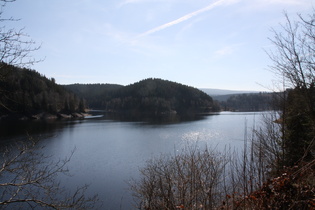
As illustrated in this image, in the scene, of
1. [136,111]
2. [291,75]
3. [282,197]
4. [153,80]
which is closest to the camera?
[282,197]

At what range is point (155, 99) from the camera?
124 m

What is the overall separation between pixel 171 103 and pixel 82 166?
351ft

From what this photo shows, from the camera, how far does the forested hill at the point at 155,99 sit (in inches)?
4754

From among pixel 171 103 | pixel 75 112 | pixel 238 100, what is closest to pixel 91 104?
pixel 171 103

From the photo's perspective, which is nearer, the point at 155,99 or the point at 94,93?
the point at 155,99

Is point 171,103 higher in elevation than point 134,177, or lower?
higher

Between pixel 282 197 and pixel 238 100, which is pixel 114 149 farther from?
pixel 238 100

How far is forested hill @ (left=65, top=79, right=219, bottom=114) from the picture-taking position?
396 feet

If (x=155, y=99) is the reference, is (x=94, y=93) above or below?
above

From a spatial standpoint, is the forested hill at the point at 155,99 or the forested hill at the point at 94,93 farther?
the forested hill at the point at 94,93

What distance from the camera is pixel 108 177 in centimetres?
1700

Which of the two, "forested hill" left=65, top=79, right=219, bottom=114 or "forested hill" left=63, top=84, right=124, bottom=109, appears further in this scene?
"forested hill" left=63, top=84, right=124, bottom=109

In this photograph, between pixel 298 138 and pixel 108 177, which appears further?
pixel 108 177

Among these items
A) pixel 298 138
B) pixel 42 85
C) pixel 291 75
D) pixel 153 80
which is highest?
pixel 153 80
